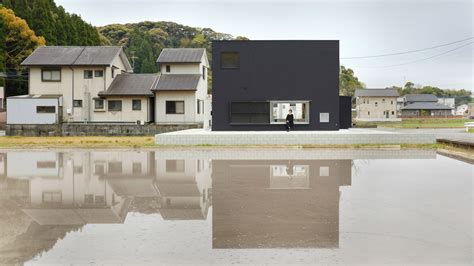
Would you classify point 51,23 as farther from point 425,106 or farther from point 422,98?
point 422,98

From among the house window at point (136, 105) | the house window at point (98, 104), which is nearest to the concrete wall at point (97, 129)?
the house window at point (136, 105)

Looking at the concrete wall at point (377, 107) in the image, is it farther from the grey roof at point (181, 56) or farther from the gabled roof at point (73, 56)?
the gabled roof at point (73, 56)

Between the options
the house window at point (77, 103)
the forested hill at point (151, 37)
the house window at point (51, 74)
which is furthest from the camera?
the forested hill at point (151, 37)

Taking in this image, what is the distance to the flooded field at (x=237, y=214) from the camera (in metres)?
5.47

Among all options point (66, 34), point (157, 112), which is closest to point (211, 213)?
point (157, 112)

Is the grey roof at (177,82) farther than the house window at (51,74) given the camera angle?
No

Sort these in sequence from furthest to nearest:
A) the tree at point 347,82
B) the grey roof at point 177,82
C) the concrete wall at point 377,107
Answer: the tree at point 347,82 → the concrete wall at point 377,107 → the grey roof at point 177,82

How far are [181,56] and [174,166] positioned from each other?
2505cm

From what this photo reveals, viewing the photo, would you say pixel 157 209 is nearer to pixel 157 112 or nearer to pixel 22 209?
pixel 22 209

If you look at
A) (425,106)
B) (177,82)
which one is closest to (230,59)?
(177,82)

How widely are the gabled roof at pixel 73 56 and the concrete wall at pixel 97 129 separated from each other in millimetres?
5008

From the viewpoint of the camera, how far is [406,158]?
57.7 feet

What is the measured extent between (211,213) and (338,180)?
4.89m

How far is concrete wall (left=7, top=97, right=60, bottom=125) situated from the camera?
34.4m
